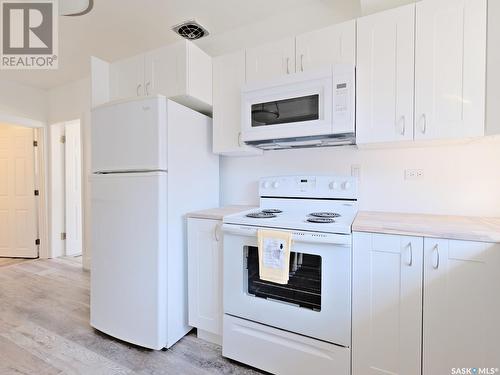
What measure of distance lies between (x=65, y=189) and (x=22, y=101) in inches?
53.0

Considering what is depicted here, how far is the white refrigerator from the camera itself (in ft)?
5.72

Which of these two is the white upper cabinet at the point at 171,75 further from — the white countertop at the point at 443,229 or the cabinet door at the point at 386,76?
the white countertop at the point at 443,229

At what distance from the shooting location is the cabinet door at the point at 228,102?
82.2 inches

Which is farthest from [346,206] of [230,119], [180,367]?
[180,367]

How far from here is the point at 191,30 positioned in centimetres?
244

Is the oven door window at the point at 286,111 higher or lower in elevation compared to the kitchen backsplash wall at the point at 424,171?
higher

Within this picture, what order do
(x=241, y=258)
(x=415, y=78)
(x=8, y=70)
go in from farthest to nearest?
(x=8, y=70) → (x=241, y=258) → (x=415, y=78)

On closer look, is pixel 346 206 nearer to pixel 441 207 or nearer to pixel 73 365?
pixel 441 207

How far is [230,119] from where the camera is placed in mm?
2129

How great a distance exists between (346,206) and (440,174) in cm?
65

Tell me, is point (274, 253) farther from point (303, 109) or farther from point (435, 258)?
point (303, 109)

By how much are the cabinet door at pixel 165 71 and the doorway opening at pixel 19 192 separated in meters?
2.99

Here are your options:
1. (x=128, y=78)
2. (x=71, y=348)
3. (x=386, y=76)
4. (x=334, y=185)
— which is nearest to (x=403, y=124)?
(x=386, y=76)

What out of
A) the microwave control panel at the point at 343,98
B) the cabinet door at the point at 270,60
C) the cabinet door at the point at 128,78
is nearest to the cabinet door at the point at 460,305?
the microwave control panel at the point at 343,98
